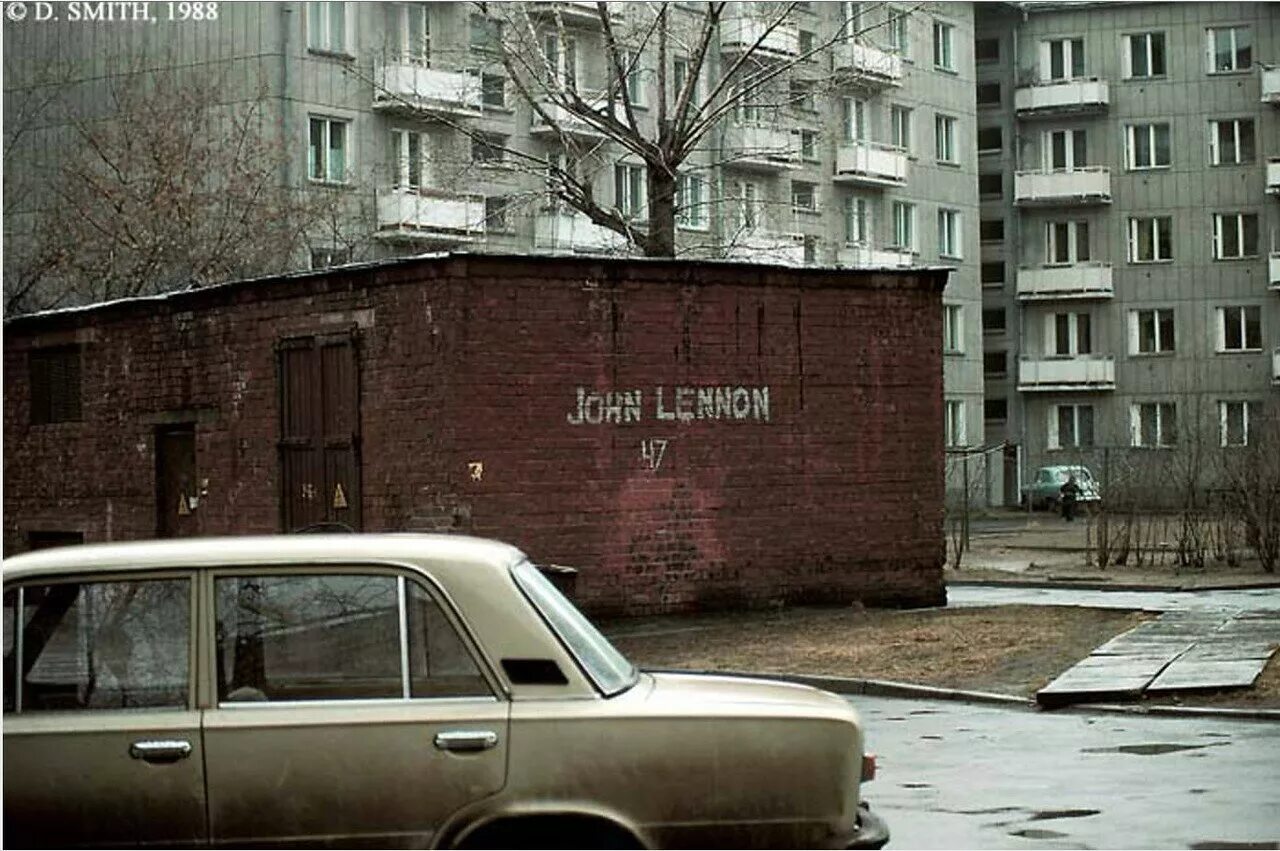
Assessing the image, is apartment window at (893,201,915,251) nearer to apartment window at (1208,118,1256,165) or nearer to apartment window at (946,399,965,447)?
apartment window at (946,399,965,447)

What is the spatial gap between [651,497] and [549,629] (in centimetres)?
1580

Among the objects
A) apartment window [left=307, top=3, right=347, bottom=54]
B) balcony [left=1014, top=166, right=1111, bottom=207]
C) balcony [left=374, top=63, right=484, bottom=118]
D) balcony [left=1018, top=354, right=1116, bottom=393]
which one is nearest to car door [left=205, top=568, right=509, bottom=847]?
balcony [left=374, top=63, right=484, bottom=118]

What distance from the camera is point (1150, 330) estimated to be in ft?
222

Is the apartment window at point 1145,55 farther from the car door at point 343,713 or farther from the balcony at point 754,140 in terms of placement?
the car door at point 343,713

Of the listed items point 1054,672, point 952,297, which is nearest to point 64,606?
point 1054,672

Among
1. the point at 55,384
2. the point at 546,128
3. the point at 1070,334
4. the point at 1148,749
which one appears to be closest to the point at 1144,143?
Answer: the point at 1070,334

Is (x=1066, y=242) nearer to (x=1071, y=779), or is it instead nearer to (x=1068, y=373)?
(x=1068, y=373)

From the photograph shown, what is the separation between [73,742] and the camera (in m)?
6.20

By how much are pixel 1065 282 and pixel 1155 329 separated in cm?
334

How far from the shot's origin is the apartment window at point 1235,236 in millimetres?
65938

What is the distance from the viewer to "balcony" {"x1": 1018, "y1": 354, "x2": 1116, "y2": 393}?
67.8m

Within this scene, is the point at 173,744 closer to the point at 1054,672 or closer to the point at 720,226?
the point at 1054,672

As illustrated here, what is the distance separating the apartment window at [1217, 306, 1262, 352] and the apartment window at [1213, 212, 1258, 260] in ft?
5.73

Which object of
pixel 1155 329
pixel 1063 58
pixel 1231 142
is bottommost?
pixel 1155 329
